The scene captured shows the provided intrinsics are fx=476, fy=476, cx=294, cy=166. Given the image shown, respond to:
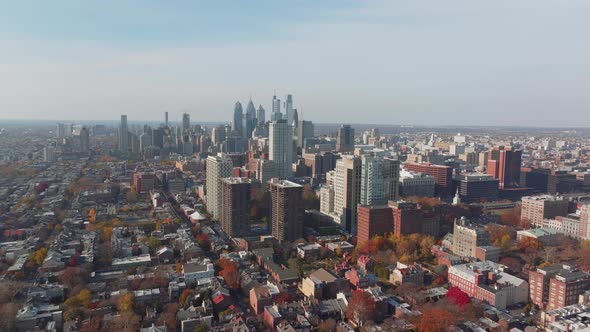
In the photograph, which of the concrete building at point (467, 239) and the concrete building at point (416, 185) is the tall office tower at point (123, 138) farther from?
the concrete building at point (467, 239)

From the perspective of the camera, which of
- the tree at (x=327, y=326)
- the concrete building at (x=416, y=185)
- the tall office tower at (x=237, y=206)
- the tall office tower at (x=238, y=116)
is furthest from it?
the tall office tower at (x=238, y=116)

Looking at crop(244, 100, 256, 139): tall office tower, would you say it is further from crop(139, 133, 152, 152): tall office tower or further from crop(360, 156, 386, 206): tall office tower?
crop(360, 156, 386, 206): tall office tower

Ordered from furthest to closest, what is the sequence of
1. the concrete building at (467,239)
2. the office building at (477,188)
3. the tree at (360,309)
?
1. the office building at (477,188)
2. the concrete building at (467,239)
3. the tree at (360,309)

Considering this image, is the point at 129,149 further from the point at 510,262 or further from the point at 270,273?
the point at 510,262

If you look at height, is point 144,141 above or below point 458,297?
above

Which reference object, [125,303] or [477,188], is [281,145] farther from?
[125,303]

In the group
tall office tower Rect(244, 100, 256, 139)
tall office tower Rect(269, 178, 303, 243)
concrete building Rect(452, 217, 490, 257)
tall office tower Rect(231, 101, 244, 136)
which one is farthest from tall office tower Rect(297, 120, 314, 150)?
concrete building Rect(452, 217, 490, 257)

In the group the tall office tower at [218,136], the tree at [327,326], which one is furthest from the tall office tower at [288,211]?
the tall office tower at [218,136]

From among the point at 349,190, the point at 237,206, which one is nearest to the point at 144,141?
the point at 237,206
